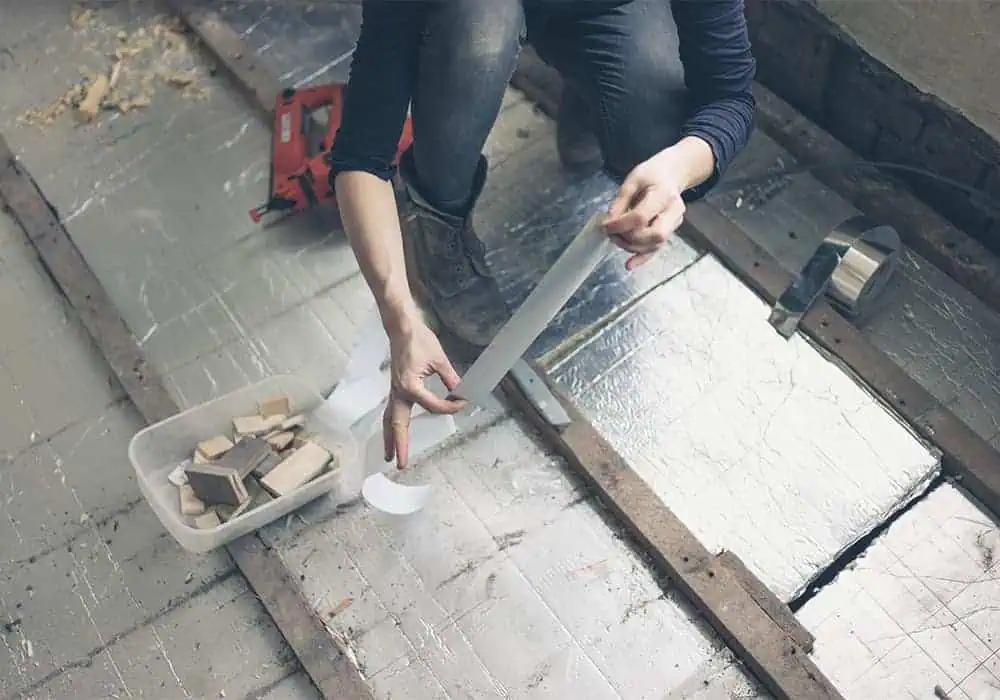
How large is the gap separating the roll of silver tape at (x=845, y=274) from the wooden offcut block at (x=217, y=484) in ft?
3.47

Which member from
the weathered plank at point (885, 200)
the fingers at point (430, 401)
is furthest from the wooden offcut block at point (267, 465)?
the weathered plank at point (885, 200)

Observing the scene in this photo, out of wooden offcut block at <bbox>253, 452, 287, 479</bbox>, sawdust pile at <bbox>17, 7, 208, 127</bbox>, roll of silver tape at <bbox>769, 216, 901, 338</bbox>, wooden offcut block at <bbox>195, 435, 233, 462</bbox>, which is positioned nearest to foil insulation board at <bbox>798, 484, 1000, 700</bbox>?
roll of silver tape at <bbox>769, 216, 901, 338</bbox>

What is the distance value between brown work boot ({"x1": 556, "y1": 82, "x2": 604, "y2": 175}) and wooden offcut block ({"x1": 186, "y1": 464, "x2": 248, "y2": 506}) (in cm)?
97

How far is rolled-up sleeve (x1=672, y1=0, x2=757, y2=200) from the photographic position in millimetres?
1458

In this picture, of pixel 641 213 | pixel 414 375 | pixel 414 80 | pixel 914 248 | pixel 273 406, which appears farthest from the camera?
pixel 914 248

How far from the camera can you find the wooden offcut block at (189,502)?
161cm

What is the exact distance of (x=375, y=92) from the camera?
1.39 meters

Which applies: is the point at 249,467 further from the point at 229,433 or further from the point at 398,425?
the point at 398,425

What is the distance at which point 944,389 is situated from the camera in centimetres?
176

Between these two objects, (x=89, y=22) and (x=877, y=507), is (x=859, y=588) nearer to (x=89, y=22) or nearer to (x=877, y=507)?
(x=877, y=507)

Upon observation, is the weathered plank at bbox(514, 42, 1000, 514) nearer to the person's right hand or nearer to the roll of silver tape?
the roll of silver tape

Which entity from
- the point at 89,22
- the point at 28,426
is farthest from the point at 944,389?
the point at 89,22

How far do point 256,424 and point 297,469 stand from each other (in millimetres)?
132

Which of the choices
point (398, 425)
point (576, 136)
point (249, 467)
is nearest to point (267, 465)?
point (249, 467)
